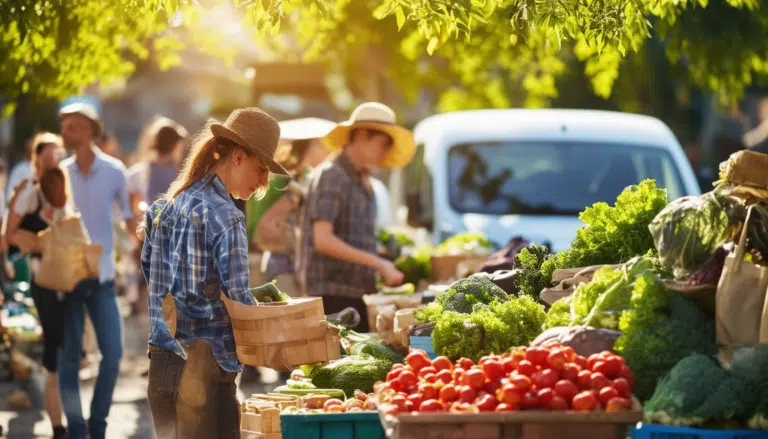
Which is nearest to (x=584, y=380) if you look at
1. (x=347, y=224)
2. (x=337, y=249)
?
(x=337, y=249)

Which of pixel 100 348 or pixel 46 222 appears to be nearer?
pixel 100 348

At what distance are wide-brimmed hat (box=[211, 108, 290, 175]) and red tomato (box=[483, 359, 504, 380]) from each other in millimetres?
1382

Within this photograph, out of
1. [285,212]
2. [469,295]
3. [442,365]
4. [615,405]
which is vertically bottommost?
[615,405]

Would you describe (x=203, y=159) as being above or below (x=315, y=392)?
above

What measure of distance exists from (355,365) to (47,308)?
3421 millimetres

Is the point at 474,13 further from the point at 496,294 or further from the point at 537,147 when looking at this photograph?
the point at 537,147

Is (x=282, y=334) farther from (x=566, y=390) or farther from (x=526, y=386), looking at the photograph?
(x=566, y=390)

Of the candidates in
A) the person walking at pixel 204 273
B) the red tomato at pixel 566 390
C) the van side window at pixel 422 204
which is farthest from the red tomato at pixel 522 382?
the van side window at pixel 422 204

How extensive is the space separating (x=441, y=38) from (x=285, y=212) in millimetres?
4527

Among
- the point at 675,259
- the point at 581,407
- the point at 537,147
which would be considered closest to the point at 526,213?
the point at 537,147

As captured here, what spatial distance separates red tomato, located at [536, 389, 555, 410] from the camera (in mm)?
4641

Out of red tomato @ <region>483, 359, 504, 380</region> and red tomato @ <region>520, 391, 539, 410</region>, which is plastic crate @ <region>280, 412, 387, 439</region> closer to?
red tomato @ <region>483, 359, 504, 380</region>

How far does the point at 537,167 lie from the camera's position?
41.5 feet

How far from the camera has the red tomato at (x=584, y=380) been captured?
4734 millimetres
